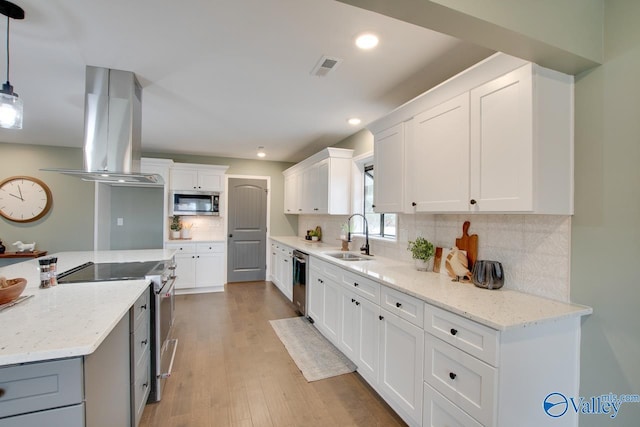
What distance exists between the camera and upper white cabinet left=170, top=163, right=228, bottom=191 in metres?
5.18

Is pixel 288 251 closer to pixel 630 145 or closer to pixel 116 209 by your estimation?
pixel 116 209

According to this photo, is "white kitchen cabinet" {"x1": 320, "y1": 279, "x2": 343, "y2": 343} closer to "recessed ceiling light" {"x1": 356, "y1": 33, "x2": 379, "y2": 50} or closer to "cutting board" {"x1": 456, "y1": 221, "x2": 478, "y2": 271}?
"cutting board" {"x1": 456, "y1": 221, "x2": 478, "y2": 271}

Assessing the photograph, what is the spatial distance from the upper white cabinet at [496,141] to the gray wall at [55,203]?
548 cm

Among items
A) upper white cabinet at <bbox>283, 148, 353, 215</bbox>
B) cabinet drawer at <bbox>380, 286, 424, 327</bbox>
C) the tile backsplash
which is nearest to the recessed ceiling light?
the tile backsplash

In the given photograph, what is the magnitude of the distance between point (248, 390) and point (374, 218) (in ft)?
7.47

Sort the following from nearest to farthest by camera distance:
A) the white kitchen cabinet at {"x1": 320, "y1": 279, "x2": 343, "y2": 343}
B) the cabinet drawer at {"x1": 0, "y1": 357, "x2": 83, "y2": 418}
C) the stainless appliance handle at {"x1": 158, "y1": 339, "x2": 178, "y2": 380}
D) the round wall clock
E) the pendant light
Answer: the cabinet drawer at {"x1": 0, "y1": 357, "x2": 83, "y2": 418}
the pendant light
the stainless appliance handle at {"x1": 158, "y1": 339, "x2": 178, "y2": 380}
the white kitchen cabinet at {"x1": 320, "y1": 279, "x2": 343, "y2": 343}
the round wall clock

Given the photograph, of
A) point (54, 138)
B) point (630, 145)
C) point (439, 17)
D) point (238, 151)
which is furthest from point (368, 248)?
point (54, 138)

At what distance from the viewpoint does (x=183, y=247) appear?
16.5 feet

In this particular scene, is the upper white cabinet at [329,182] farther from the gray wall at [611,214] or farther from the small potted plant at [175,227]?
the gray wall at [611,214]

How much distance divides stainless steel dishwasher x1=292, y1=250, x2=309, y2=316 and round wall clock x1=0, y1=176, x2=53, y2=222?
431 cm

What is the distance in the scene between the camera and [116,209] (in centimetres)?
527

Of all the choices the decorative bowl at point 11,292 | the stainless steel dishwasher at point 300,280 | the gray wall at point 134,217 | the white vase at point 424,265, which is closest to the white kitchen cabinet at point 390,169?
the white vase at point 424,265

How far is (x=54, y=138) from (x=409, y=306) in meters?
5.56

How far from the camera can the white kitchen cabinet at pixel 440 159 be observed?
6.10 feet
